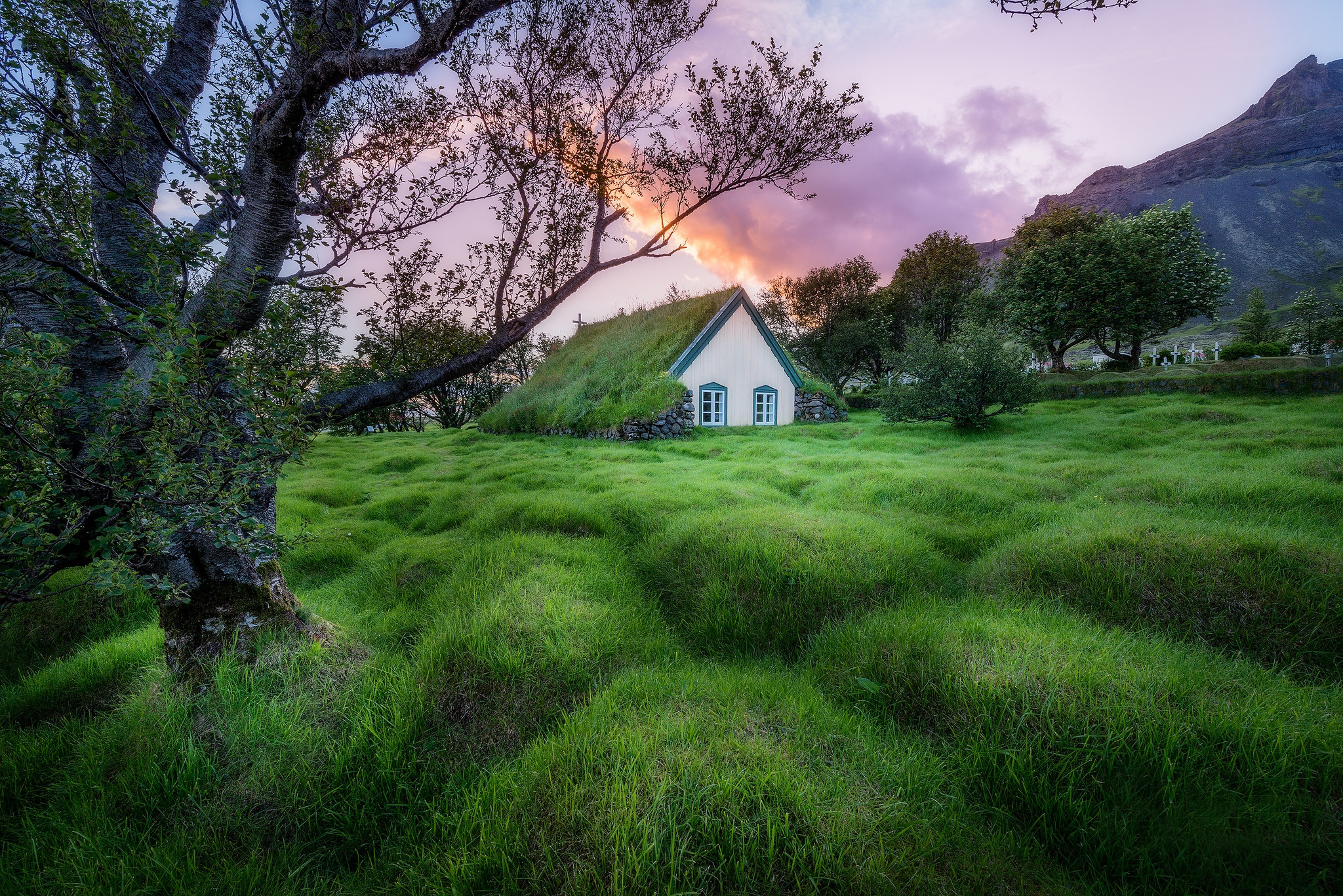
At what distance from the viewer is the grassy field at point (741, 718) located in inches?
75.5

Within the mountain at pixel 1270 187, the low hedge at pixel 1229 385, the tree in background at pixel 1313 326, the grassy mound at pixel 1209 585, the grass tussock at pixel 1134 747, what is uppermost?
the mountain at pixel 1270 187

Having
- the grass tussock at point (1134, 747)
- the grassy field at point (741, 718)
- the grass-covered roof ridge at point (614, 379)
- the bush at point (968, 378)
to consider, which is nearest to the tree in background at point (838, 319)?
the grass-covered roof ridge at point (614, 379)

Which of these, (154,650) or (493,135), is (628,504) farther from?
(493,135)

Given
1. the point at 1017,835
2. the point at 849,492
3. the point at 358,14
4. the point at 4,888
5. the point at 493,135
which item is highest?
the point at 493,135

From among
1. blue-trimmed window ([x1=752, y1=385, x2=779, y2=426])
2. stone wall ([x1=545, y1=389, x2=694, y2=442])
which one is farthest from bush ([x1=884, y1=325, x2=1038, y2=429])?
stone wall ([x1=545, y1=389, x2=694, y2=442])

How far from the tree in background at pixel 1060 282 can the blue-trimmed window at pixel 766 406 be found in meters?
16.6

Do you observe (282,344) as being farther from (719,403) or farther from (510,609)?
(719,403)

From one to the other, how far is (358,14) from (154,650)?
5347mm

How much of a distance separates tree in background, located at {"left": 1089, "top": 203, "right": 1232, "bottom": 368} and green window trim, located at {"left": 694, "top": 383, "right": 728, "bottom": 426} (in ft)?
66.3

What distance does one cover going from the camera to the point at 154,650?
3.54 m

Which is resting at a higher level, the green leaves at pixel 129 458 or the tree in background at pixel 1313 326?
the tree in background at pixel 1313 326

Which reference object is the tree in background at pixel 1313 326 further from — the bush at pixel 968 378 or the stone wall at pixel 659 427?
the stone wall at pixel 659 427

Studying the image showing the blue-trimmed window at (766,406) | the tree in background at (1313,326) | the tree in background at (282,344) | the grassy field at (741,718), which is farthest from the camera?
the tree in background at (1313,326)

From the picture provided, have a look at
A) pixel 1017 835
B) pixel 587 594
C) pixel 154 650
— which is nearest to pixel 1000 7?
pixel 1017 835
